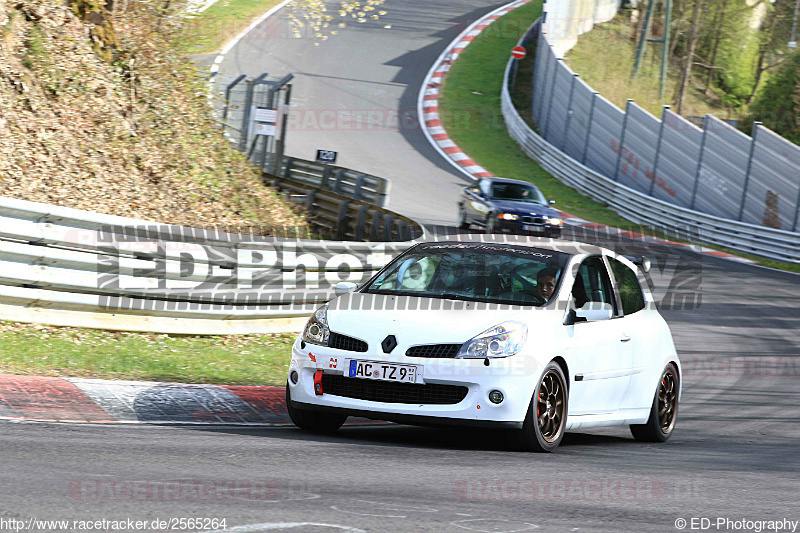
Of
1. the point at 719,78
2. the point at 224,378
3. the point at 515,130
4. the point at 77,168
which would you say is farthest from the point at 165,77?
the point at 719,78

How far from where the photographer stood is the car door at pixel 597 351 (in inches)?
309

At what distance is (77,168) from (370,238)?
5.50 m

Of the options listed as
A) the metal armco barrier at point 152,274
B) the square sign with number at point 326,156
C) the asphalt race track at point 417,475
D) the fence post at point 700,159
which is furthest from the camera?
the fence post at point 700,159

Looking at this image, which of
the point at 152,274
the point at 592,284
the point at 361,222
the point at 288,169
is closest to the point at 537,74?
the point at 288,169

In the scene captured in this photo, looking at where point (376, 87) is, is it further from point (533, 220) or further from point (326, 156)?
point (533, 220)

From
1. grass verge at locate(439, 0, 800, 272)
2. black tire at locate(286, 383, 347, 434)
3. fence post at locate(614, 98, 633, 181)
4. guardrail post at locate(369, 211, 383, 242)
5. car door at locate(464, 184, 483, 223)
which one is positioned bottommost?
grass verge at locate(439, 0, 800, 272)

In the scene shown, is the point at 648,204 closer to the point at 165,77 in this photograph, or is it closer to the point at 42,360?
the point at 165,77

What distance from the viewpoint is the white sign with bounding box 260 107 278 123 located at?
23.6 meters

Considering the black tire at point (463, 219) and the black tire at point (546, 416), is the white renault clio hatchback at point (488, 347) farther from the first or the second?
the black tire at point (463, 219)

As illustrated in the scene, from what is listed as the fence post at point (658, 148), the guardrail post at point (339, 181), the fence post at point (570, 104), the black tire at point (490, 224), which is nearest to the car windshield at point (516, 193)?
the black tire at point (490, 224)

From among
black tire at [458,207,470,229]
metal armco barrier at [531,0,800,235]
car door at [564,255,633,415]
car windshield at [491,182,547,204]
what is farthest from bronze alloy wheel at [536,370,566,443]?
metal armco barrier at [531,0,800,235]

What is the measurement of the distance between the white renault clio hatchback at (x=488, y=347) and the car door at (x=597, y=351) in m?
0.01

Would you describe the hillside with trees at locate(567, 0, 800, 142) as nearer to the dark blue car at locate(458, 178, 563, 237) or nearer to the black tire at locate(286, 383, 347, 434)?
the dark blue car at locate(458, 178, 563, 237)

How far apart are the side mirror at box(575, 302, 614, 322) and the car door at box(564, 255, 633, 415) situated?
0.16 feet
